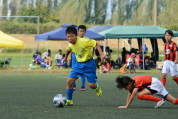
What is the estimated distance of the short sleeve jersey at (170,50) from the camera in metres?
12.3

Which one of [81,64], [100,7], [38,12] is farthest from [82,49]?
[100,7]

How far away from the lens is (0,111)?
826cm

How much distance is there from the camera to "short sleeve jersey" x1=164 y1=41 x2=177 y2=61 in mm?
12305

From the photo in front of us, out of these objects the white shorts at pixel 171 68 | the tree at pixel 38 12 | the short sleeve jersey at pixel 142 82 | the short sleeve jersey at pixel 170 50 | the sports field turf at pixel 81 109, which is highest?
the tree at pixel 38 12

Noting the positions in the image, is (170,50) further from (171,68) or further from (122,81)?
(122,81)

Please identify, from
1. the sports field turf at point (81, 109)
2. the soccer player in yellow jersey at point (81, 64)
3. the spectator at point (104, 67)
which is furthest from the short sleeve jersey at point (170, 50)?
the spectator at point (104, 67)

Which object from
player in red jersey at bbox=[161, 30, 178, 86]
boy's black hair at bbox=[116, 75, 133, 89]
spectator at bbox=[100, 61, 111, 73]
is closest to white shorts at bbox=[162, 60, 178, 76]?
player in red jersey at bbox=[161, 30, 178, 86]

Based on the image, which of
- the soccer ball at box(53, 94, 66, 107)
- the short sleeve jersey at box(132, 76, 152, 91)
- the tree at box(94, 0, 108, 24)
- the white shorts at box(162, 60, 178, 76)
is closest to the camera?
the short sleeve jersey at box(132, 76, 152, 91)

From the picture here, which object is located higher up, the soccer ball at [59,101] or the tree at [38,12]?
the tree at [38,12]

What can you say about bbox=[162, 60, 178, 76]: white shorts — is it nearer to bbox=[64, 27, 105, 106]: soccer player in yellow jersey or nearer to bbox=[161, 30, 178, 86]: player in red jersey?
bbox=[161, 30, 178, 86]: player in red jersey

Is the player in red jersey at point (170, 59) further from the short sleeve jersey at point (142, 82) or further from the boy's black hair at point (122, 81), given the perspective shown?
the boy's black hair at point (122, 81)

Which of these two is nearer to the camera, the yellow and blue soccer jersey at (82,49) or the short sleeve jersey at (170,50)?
the yellow and blue soccer jersey at (82,49)

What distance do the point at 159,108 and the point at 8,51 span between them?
129 ft

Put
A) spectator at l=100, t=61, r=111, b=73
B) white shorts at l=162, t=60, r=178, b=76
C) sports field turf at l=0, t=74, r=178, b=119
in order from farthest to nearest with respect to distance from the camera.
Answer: spectator at l=100, t=61, r=111, b=73 → white shorts at l=162, t=60, r=178, b=76 → sports field turf at l=0, t=74, r=178, b=119
